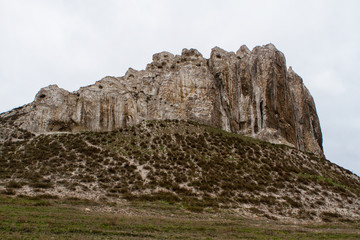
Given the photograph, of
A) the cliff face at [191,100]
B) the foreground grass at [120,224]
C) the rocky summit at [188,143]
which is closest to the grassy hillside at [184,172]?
the rocky summit at [188,143]

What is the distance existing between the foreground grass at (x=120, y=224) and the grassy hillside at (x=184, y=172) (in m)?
2.82

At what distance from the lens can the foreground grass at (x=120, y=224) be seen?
1783cm

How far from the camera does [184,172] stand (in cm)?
3856

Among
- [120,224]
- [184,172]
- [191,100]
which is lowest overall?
[120,224]

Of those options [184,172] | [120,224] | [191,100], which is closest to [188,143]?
[184,172]

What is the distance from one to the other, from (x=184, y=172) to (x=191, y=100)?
64.5ft

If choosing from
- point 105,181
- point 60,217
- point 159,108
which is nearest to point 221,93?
point 159,108

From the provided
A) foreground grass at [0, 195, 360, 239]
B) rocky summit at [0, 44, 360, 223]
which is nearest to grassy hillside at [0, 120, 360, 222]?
rocky summit at [0, 44, 360, 223]

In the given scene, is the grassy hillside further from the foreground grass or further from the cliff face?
the cliff face

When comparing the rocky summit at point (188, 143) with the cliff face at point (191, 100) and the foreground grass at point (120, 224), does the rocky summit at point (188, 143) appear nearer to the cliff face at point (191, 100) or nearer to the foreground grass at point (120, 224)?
the cliff face at point (191, 100)

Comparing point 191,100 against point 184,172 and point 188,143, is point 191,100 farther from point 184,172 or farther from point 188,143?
point 184,172

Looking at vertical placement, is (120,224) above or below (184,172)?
below

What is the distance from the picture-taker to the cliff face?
53094 millimetres

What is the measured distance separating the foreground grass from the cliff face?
26.0 m
